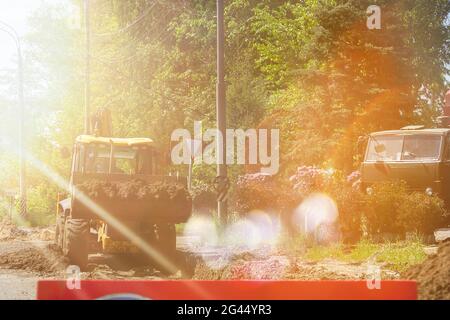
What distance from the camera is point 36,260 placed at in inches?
606

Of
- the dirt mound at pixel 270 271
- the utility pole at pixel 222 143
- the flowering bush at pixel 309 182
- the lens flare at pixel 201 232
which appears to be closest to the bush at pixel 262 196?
the flowering bush at pixel 309 182

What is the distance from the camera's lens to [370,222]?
1591 cm

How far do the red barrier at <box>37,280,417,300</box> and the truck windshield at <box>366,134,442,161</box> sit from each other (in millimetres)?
14383

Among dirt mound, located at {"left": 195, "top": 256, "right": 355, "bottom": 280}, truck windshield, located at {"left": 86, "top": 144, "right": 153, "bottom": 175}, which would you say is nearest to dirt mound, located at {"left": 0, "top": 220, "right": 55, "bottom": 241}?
truck windshield, located at {"left": 86, "top": 144, "right": 153, "bottom": 175}

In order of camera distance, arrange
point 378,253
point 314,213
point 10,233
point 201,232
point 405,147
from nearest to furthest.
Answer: point 378,253, point 314,213, point 405,147, point 201,232, point 10,233

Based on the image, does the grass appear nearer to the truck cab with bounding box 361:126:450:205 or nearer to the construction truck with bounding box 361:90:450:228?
the construction truck with bounding box 361:90:450:228

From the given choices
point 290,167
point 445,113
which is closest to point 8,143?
point 290,167

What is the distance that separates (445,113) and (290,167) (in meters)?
6.10

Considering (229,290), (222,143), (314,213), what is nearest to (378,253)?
(314,213)

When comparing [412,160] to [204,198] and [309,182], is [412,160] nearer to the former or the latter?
[309,182]

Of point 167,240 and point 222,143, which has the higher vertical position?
point 222,143

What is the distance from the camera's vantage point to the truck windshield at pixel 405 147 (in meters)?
18.8

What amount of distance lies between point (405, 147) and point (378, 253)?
6.24 m

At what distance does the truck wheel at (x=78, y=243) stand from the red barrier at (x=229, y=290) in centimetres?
975
